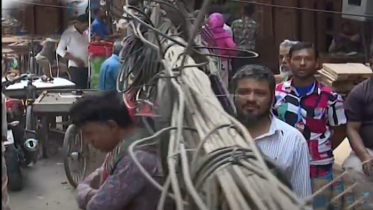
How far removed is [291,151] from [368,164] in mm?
985

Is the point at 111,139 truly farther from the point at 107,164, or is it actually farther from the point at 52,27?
the point at 52,27

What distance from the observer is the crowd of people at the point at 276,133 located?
108 inches

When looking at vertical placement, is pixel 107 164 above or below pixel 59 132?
above

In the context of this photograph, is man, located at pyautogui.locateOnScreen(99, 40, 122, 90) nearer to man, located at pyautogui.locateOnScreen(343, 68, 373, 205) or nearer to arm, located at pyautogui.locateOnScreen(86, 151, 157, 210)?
man, located at pyautogui.locateOnScreen(343, 68, 373, 205)

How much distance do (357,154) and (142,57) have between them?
55.9 inches

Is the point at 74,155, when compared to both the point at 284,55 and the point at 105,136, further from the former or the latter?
the point at 105,136

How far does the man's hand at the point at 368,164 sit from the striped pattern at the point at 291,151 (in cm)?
73

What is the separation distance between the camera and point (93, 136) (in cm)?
322

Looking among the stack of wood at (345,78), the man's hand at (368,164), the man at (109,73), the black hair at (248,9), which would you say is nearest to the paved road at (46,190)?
the man at (109,73)

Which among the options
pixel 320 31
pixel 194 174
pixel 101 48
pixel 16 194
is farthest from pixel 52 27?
pixel 194 174

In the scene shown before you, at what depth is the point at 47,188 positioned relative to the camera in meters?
6.75

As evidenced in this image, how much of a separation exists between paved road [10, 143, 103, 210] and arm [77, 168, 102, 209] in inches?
115

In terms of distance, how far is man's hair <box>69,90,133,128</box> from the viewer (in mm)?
3189

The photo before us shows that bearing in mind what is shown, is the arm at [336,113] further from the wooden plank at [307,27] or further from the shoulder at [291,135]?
the wooden plank at [307,27]
